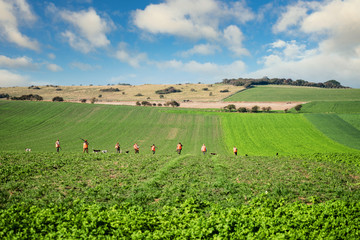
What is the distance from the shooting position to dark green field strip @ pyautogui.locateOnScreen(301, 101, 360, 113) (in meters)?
79.9

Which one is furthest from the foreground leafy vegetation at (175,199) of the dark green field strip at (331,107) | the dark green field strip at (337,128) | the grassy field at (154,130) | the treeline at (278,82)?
the treeline at (278,82)

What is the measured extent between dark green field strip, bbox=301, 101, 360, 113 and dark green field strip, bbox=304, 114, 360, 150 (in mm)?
12968

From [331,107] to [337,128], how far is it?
1295 inches

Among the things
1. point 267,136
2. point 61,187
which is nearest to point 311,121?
point 267,136

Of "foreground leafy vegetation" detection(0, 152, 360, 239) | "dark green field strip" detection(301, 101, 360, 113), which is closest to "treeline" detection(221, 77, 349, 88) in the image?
"dark green field strip" detection(301, 101, 360, 113)

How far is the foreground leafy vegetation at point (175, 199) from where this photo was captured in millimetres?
9773

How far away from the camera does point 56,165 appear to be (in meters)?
→ 20.5

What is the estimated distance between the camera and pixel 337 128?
57531 millimetres

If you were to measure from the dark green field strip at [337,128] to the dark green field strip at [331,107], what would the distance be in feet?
42.5

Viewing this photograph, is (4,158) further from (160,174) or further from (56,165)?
(160,174)

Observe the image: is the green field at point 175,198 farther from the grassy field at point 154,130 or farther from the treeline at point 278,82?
the treeline at point 278,82

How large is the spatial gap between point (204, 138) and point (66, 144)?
2836 centimetres

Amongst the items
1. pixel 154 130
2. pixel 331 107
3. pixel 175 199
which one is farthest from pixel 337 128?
pixel 175 199

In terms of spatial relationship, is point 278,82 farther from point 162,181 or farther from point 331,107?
point 162,181
